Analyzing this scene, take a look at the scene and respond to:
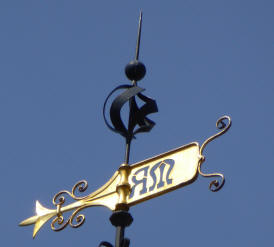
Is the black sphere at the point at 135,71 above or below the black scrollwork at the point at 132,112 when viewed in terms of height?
above

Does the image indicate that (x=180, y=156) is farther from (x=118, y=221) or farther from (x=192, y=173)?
(x=118, y=221)

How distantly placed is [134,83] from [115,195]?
61cm

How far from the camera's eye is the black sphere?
356cm

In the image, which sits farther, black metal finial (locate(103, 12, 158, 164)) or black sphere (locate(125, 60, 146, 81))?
black sphere (locate(125, 60, 146, 81))

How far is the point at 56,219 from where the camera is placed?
3496 millimetres

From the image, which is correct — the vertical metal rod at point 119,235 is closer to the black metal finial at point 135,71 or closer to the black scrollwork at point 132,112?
the black scrollwork at point 132,112

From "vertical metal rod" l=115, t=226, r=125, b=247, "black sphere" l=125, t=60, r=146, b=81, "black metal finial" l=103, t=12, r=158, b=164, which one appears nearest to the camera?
"vertical metal rod" l=115, t=226, r=125, b=247

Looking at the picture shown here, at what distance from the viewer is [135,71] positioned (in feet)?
11.7

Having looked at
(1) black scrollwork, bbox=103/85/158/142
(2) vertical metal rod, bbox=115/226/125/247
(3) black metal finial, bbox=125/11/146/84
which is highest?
(3) black metal finial, bbox=125/11/146/84

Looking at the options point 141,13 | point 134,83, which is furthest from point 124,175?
point 141,13

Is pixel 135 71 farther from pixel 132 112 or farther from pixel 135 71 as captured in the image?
pixel 132 112

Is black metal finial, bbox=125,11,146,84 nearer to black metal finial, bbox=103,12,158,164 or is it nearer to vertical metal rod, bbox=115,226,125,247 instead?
black metal finial, bbox=103,12,158,164

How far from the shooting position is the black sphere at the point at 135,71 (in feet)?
11.7

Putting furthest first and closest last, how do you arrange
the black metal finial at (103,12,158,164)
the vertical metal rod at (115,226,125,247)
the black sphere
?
1. the black sphere
2. the black metal finial at (103,12,158,164)
3. the vertical metal rod at (115,226,125,247)
